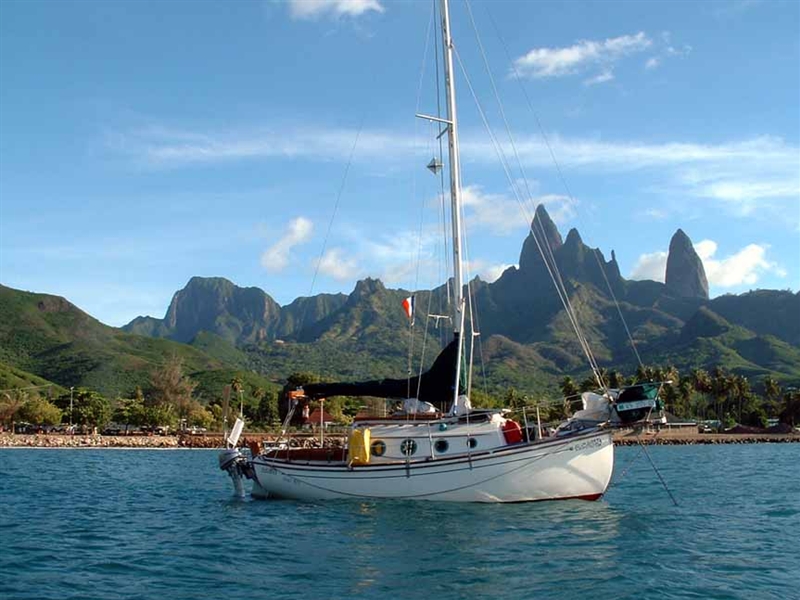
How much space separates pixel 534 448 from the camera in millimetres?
25750

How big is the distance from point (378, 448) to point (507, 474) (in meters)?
4.98

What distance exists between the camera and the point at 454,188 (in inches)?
1171

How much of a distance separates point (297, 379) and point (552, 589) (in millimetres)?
97910

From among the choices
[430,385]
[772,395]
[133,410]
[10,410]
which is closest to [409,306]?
[430,385]

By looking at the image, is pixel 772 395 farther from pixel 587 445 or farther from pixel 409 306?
pixel 409 306

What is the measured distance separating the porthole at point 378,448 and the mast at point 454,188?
3.24 metres

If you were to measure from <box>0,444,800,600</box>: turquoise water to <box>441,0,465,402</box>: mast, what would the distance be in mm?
6637

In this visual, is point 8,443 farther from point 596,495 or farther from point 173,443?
point 596,495

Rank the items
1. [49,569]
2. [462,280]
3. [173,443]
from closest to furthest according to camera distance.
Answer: [49,569], [462,280], [173,443]

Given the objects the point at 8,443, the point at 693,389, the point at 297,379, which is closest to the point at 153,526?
Result: the point at 8,443

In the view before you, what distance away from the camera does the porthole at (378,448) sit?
27.9 m

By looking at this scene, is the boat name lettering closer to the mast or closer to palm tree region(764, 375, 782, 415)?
the mast

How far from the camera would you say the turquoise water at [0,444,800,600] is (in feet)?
51.3

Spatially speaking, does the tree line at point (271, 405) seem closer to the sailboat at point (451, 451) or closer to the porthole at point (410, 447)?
the sailboat at point (451, 451)
